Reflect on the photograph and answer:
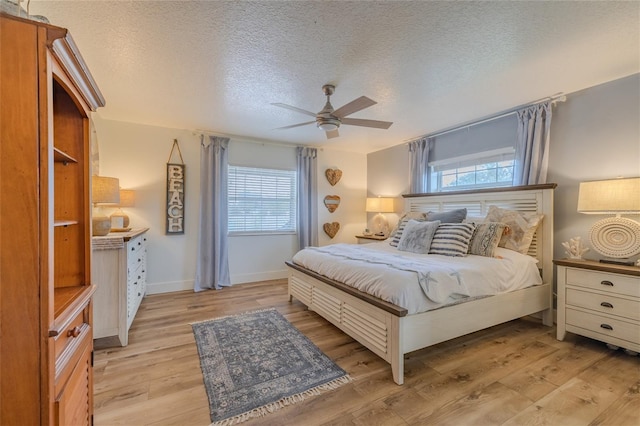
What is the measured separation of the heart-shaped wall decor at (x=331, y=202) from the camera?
5191 millimetres

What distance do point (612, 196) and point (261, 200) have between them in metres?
4.19

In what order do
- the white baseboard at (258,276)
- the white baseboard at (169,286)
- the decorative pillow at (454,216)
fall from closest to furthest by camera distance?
1. the decorative pillow at (454,216)
2. the white baseboard at (169,286)
3. the white baseboard at (258,276)

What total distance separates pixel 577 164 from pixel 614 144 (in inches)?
12.0

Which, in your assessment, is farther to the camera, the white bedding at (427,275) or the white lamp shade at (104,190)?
the white lamp shade at (104,190)

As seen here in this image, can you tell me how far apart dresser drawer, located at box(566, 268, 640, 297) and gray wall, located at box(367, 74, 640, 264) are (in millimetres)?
493

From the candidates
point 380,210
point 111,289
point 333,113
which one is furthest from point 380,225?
point 111,289

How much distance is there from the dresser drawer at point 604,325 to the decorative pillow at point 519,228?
70 centimetres

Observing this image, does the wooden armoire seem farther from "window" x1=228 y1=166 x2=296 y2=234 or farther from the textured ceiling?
"window" x1=228 y1=166 x2=296 y2=234

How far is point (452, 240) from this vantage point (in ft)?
9.45

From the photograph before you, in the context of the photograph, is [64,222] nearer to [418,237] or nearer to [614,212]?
[418,237]

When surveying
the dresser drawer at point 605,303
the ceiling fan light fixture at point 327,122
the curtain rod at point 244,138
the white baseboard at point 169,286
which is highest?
the curtain rod at point 244,138

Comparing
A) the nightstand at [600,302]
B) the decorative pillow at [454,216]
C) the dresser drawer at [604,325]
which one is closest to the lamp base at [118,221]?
the decorative pillow at [454,216]

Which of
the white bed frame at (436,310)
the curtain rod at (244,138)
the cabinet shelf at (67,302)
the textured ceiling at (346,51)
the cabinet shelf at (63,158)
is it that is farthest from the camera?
the curtain rod at (244,138)

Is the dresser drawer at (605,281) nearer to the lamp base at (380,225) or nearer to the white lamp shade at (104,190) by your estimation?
the lamp base at (380,225)
